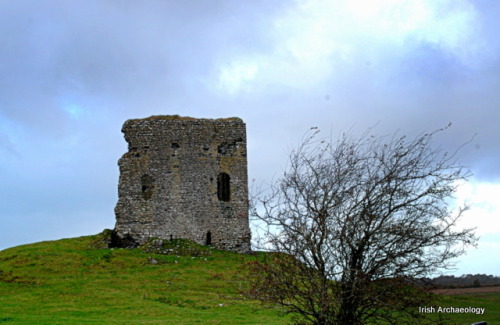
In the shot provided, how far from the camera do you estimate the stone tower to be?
3316cm

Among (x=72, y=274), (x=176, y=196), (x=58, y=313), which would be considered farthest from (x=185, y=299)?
(x=176, y=196)

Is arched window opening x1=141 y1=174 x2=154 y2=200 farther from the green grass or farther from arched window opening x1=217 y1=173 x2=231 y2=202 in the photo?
the green grass

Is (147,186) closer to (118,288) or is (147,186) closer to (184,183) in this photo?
(184,183)

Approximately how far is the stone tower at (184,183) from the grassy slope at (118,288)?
222 centimetres

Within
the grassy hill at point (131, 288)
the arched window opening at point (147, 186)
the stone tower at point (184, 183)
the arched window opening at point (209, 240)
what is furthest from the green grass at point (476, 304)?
the arched window opening at point (147, 186)

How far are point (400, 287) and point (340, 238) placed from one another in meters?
1.49

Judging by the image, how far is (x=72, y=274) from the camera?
2533cm

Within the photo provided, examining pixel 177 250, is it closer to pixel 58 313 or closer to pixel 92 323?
pixel 58 313

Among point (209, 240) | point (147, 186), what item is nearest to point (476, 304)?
point (209, 240)

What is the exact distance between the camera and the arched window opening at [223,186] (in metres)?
34.7

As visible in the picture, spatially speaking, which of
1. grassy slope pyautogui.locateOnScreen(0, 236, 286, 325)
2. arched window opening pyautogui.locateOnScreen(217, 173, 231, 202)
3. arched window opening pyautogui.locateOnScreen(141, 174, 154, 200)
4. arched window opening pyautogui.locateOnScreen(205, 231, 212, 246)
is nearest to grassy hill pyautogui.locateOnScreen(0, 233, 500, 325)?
grassy slope pyautogui.locateOnScreen(0, 236, 286, 325)

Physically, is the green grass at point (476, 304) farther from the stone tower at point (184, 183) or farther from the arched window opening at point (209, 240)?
the arched window opening at point (209, 240)

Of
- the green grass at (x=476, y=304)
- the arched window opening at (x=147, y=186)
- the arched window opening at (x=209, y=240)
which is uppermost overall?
the arched window opening at (x=147, y=186)

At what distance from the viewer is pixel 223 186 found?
34875mm
